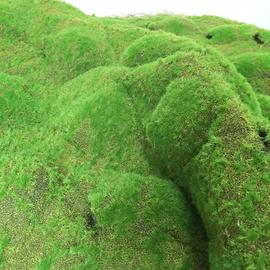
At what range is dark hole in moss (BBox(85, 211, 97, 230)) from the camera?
60.7 feet

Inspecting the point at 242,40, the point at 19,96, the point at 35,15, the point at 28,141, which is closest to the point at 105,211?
the point at 28,141

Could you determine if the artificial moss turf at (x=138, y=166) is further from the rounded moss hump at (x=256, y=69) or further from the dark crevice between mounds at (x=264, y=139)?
the rounded moss hump at (x=256, y=69)

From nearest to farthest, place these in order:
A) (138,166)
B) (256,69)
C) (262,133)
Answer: (262,133), (138,166), (256,69)

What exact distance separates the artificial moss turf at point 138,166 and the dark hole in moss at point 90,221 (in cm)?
4

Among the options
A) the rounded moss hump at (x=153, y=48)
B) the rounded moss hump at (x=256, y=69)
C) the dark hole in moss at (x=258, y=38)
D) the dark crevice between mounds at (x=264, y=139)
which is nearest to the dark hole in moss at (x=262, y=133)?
the dark crevice between mounds at (x=264, y=139)

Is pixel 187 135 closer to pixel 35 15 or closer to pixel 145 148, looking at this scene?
pixel 145 148

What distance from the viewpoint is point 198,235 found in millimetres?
18422

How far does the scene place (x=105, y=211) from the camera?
18531 mm

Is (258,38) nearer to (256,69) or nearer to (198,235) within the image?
(256,69)

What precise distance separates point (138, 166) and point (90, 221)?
3.34m

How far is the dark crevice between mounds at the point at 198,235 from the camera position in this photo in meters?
17.8

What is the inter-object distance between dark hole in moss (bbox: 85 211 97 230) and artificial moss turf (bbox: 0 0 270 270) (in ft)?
0.14

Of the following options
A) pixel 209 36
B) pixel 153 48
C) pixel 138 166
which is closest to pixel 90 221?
pixel 138 166

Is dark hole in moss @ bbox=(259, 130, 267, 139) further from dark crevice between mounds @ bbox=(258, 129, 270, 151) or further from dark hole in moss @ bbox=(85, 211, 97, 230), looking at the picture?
dark hole in moss @ bbox=(85, 211, 97, 230)
